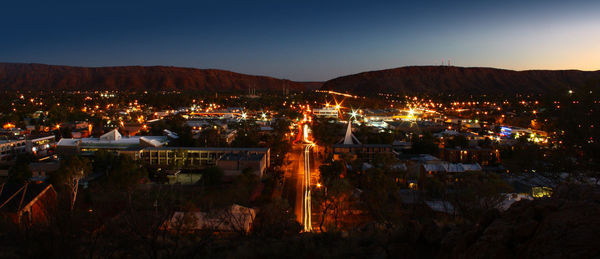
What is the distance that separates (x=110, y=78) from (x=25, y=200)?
16000 centimetres

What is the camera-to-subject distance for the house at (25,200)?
10.0m

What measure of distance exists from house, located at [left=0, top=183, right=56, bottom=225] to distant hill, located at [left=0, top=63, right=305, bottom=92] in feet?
455

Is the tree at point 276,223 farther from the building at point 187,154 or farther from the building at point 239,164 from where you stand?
the building at point 187,154

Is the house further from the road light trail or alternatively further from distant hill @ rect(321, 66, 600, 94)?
distant hill @ rect(321, 66, 600, 94)

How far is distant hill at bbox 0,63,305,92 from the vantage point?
145 meters

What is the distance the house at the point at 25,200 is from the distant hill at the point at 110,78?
5454 inches

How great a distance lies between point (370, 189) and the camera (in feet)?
47.2

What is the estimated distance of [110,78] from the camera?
15275 cm

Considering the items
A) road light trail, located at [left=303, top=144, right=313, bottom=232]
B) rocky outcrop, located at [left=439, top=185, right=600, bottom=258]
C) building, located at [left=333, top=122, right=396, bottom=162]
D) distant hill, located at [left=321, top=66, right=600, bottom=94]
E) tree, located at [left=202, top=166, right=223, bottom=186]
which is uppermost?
distant hill, located at [left=321, top=66, right=600, bottom=94]

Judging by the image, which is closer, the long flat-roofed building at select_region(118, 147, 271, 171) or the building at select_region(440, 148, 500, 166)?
the long flat-roofed building at select_region(118, 147, 271, 171)

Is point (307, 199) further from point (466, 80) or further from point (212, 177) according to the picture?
Result: point (466, 80)

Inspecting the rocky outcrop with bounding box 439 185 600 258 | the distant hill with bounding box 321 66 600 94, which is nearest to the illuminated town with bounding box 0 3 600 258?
the rocky outcrop with bounding box 439 185 600 258

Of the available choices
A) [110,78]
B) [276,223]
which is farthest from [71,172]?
[110,78]

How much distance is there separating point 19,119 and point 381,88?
114 metres
